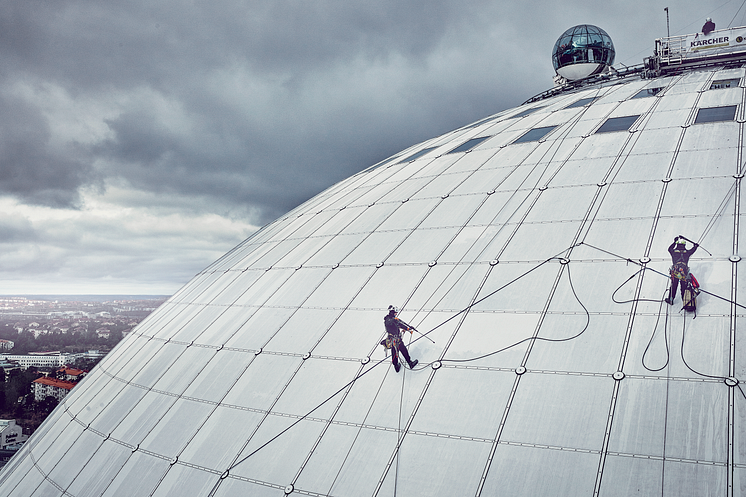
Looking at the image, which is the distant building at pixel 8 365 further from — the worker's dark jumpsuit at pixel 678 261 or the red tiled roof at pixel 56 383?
the worker's dark jumpsuit at pixel 678 261

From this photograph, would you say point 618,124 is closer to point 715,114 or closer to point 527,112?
point 715,114

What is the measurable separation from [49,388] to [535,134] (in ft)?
243

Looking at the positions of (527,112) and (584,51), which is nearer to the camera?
(527,112)

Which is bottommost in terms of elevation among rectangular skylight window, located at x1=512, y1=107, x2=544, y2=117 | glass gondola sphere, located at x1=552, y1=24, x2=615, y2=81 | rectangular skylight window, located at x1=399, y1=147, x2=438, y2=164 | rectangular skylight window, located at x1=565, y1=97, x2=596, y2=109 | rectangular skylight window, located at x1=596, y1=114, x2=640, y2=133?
rectangular skylight window, located at x1=596, y1=114, x2=640, y2=133

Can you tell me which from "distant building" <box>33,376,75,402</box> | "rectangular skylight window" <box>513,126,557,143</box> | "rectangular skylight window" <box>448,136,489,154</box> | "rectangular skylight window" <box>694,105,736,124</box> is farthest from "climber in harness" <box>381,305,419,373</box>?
"distant building" <box>33,376,75,402</box>

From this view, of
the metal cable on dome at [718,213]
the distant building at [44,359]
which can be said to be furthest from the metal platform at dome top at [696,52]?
the distant building at [44,359]

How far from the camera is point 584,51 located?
1367 inches

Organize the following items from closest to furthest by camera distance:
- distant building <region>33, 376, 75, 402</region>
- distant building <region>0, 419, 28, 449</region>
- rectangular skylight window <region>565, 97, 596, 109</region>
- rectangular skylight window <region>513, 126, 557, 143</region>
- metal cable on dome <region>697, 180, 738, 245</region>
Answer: metal cable on dome <region>697, 180, 738, 245</region>, rectangular skylight window <region>513, 126, 557, 143</region>, rectangular skylight window <region>565, 97, 596, 109</region>, distant building <region>0, 419, 28, 449</region>, distant building <region>33, 376, 75, 402</region>

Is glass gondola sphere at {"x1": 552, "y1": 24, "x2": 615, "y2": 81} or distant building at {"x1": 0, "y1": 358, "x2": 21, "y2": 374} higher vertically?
glass gondola sphere at {"x1": 552, "y1": 24, "x2": 615, "y2": 81}

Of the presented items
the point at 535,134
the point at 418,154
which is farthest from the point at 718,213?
the point at 418,154

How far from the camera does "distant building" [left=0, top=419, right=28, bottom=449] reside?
5256 centimetres

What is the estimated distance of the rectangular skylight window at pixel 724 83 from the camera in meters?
19.8

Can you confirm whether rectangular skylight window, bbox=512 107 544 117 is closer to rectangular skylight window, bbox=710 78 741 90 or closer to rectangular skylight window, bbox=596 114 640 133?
rectangular skylight window, bbox=596 114 640 133

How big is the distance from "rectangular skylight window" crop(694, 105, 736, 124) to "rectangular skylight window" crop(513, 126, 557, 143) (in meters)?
5.72
